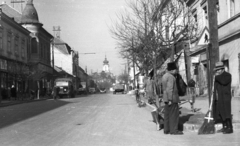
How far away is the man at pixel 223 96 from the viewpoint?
8586 mm

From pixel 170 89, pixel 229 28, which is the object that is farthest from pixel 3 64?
pixel 170 89

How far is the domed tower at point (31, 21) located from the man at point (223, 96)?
149ft

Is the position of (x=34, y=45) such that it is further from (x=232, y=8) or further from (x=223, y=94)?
(x=223, y=94)

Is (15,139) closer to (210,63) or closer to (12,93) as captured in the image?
(210,63)

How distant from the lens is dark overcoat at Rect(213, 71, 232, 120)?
28.2 feet

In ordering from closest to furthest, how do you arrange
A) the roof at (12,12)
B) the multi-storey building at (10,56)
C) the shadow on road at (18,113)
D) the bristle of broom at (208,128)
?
the bristle of broom at (208,128) → the shadow on road at (18,113) → the multi-storey building at (10,56) → the roof at (12,12)

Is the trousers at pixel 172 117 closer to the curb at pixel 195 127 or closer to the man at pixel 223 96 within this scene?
the curb at pixel 195 127

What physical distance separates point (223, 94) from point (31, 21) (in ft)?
150

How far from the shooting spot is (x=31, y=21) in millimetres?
50812

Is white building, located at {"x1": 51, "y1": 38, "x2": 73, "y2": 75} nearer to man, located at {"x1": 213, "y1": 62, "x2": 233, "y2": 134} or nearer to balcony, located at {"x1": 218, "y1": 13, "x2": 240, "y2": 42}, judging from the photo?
balcony, located at {"x1": 218, "y1": 13, "x2": 240, "y2": 42}

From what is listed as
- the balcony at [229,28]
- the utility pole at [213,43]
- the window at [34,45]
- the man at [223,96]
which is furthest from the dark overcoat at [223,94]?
the window at [34,45]

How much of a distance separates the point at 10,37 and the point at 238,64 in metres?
28.2

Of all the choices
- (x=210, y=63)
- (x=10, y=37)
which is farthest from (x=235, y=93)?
(x=10, y=37)

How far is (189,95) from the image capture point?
14.0m
